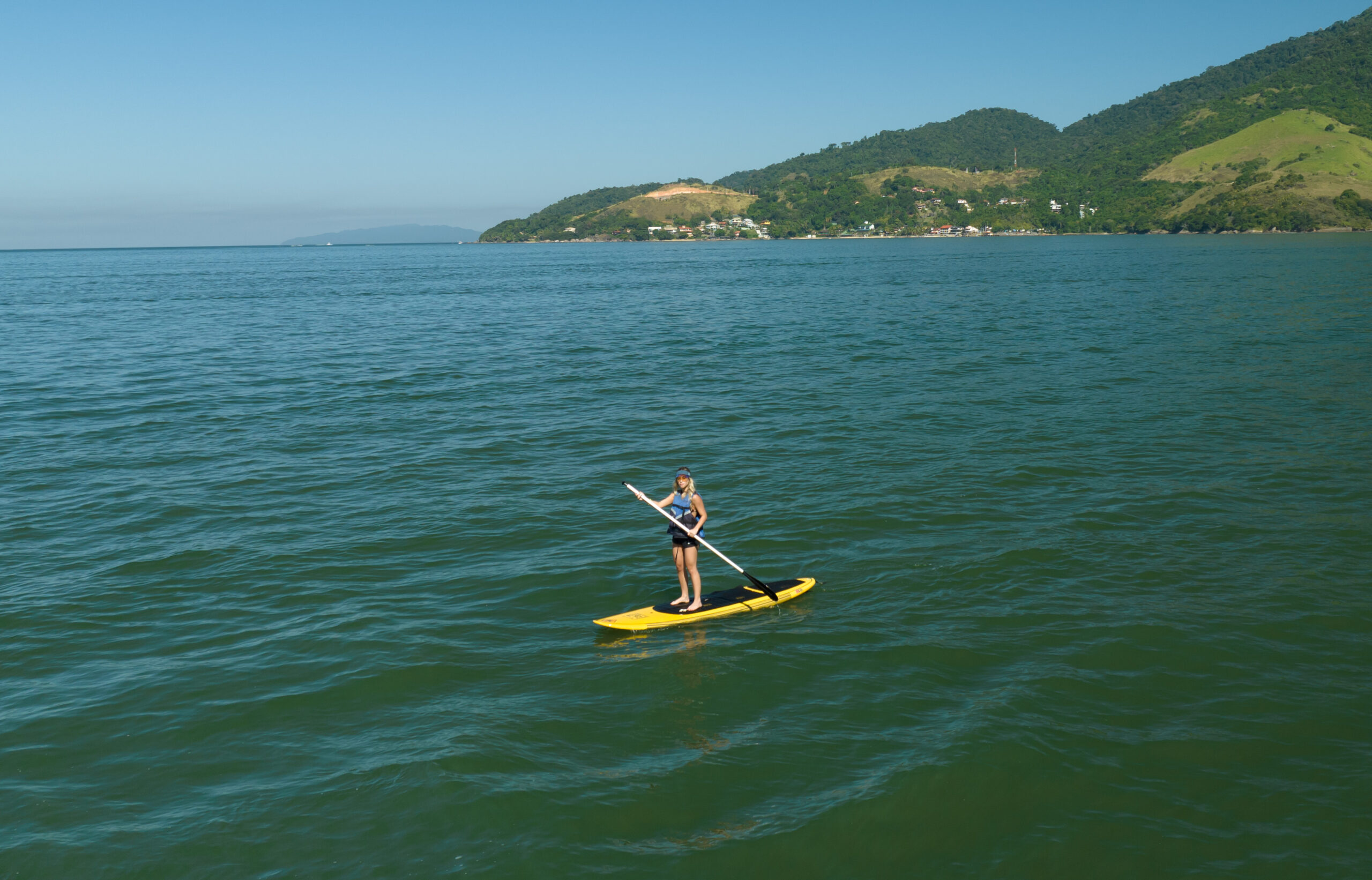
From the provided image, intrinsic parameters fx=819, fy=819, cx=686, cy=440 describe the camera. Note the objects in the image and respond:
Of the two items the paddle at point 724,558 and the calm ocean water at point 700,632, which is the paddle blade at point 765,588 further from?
the calm ocean water at point 700,632

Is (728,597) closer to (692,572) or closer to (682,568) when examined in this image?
(692,572)

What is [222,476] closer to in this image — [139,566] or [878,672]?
[139,566]

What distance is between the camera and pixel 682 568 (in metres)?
14.7

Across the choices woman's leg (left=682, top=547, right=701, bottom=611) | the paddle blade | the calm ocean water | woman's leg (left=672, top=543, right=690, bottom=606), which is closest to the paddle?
the paddle blade

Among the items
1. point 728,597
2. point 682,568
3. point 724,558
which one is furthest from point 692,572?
point 728,597

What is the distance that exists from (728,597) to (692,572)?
3.21ft

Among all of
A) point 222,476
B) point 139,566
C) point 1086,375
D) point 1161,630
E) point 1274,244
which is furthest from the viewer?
point 1274,244

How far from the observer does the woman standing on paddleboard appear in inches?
567

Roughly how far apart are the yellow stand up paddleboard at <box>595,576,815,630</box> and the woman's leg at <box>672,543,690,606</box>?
108mm

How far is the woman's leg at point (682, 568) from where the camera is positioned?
14.6 metres

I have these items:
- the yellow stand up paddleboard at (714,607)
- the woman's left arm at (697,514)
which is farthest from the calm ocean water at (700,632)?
the woman's left arm at (697,514)

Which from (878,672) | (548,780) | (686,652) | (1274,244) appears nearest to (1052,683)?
(878,672)

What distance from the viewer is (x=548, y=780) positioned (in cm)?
1023

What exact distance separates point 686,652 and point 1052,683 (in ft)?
18.2
